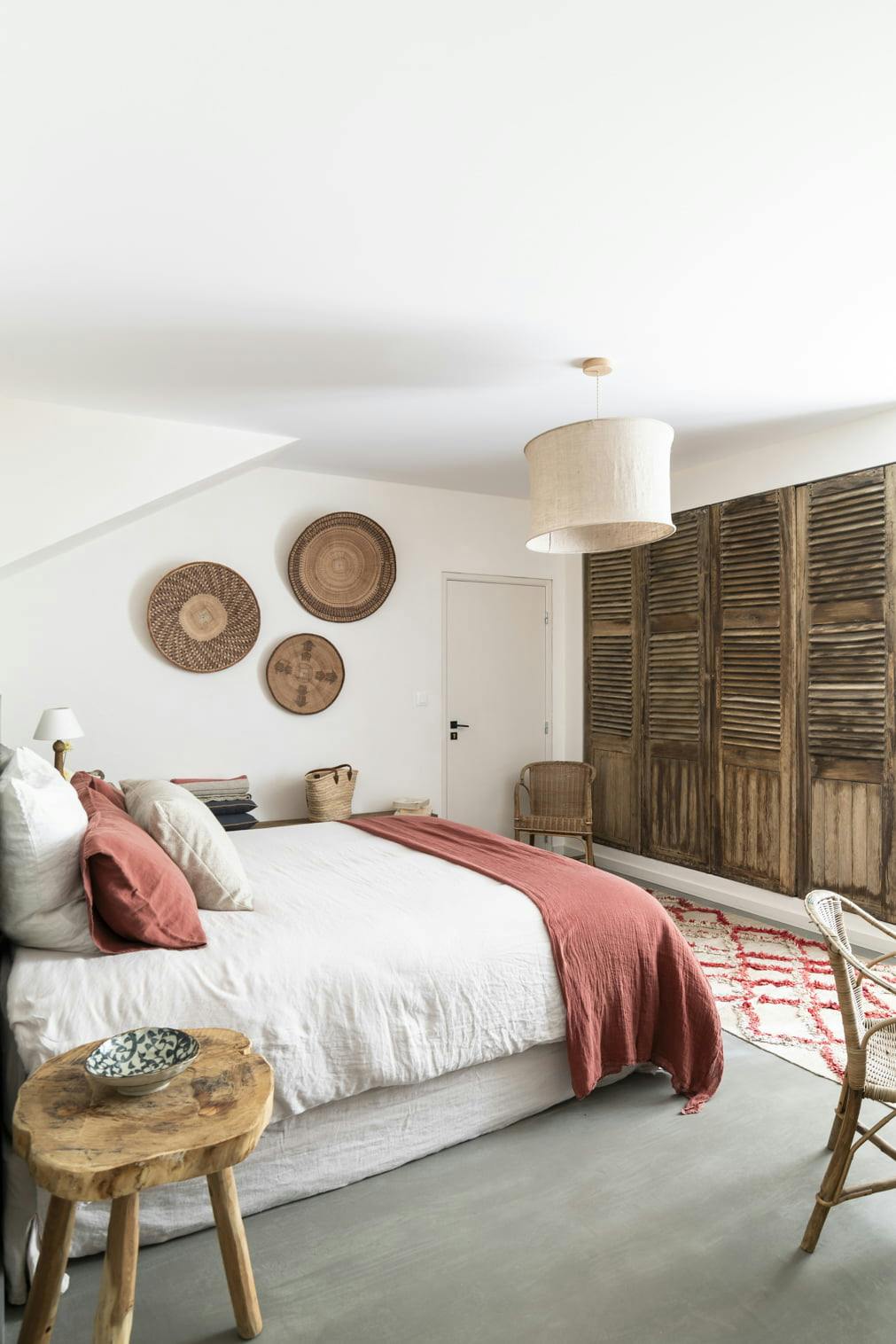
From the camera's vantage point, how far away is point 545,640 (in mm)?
5812

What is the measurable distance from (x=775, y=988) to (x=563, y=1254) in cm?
187

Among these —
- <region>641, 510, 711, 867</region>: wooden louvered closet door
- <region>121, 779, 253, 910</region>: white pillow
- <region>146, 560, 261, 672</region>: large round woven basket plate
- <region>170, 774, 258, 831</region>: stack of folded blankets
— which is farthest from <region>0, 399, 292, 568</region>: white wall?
<region>641, 510, 711, 867</region>: wooden louvered closet door

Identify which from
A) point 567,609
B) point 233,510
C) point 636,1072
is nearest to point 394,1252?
point 636,1072

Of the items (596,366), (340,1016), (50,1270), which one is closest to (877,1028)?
(340,1016)

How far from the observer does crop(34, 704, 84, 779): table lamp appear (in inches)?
141

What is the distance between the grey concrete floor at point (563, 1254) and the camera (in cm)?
171

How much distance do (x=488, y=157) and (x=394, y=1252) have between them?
257 centimetres

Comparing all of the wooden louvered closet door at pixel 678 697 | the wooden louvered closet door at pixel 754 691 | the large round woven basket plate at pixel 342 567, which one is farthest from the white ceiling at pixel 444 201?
the wooden louvered closet door at pixel 678 697

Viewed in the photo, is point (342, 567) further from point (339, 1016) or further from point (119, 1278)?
point (119, 1278)

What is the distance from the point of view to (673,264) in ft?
8.04

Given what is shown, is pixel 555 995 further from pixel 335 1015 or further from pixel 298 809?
pixel 298 809

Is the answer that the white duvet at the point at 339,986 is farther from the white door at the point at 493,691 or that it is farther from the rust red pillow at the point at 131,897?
the white door at the point at 493,691

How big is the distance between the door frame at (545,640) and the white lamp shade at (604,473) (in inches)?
99.0

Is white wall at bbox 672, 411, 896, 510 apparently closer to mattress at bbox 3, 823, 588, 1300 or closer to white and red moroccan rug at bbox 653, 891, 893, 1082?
white and red moroccan rug at bbox 653, 891, 893, 1082
